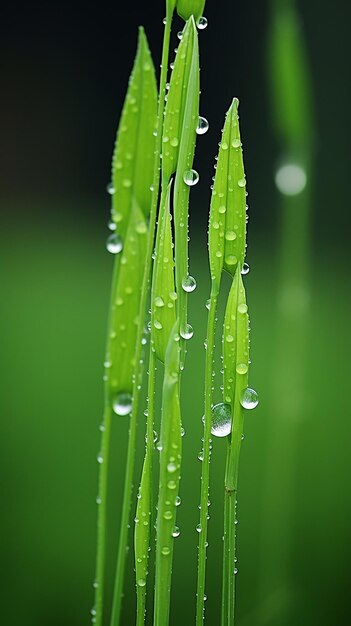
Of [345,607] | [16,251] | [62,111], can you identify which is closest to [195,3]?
[345,607]

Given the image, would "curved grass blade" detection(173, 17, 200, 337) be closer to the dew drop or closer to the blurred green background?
the dew drop

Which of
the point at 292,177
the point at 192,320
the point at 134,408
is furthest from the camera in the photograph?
the point at 192,320

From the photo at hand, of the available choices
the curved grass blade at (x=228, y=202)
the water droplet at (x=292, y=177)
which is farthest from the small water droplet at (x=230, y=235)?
the water droplet at (x=292, y=177)

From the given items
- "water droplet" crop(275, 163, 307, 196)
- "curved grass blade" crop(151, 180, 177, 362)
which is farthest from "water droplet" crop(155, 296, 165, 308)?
"water droplet" crop(275, 163, 307, 196)

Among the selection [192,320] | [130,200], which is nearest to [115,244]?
[130,200]

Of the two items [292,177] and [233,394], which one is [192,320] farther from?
[233,394]

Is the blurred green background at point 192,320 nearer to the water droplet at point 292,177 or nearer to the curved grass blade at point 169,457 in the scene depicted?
the water droplet at point 292,177

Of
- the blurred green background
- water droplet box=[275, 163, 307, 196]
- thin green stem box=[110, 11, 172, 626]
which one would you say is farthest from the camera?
the blurred green background

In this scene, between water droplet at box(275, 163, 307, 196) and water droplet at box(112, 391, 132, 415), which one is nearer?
water droplet at box(112, 391, 132, 415)
